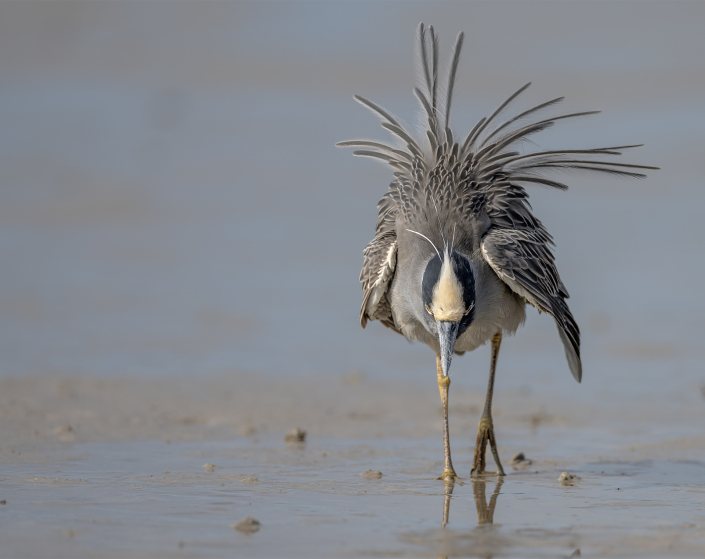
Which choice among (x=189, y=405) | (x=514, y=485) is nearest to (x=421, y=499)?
(x=514, y=485)

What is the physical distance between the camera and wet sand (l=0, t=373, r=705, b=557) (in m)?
5.46

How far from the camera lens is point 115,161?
19562 mm

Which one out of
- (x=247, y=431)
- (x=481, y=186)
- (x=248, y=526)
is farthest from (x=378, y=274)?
(x=248, y=526)

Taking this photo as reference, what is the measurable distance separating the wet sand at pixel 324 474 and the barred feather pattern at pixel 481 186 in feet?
3.62

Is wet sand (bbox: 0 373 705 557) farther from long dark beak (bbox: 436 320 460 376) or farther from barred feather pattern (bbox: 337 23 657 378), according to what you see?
barred feather pattern (bbox: 337 23 657 378)

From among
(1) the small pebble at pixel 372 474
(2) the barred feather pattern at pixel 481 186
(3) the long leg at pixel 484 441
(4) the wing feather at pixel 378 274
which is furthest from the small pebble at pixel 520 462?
(4) the wing feather at pixel 378 274

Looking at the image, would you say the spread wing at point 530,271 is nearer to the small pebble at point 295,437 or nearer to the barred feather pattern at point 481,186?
the barred feather pattern at point 481,186

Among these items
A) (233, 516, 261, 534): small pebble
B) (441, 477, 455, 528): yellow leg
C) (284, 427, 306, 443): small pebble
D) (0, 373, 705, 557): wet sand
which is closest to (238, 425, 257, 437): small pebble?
(0, 373, 705, 557): wet sand

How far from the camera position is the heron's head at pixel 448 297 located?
669 cm

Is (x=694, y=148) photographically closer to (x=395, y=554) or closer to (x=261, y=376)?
(x=261, y=376)

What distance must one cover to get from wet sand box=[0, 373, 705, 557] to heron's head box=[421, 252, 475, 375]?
107cm

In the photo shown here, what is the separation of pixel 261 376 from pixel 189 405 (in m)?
1.42

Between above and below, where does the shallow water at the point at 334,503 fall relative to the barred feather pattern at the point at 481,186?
below


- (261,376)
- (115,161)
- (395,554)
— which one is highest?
(115,161)
